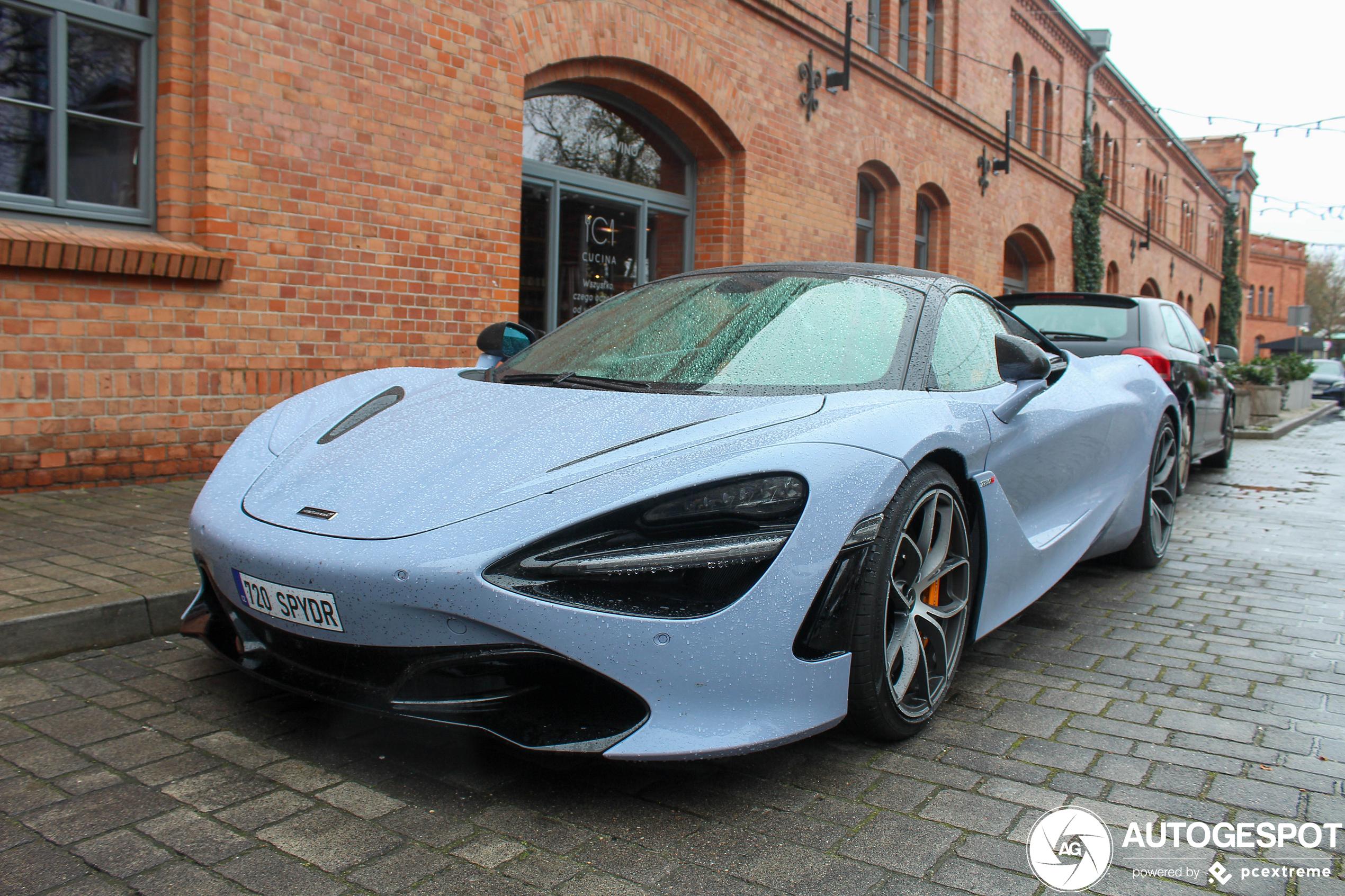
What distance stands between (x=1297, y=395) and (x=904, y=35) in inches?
536

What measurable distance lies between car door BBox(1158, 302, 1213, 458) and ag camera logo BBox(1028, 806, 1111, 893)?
5515mm

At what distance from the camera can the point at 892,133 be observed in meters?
13.9

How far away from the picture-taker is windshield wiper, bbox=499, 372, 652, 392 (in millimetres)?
3033

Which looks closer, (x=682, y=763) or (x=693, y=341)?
(x=682, y=763)

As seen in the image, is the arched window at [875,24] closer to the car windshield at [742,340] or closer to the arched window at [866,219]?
the arched window at [866,219]

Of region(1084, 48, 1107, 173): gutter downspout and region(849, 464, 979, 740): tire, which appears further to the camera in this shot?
region(1084, 48, 1107, 173): gutter downspout

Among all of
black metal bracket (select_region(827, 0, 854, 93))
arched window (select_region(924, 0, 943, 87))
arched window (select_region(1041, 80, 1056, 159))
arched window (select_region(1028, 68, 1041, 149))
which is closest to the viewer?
black metal bracket (select_region(827, 0, 854, 93))

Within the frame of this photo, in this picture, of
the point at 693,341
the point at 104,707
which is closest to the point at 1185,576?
the point at 693,341

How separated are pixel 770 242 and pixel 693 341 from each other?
27.4 ft

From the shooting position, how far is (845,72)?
12.1m

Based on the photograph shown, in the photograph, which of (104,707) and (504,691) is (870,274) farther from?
(104,707)

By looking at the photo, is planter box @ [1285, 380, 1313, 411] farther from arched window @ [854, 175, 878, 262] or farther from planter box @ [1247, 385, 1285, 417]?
arched window @ [854, 175, 878, 262]

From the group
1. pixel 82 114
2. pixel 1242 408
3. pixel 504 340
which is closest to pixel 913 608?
pixel 504 340

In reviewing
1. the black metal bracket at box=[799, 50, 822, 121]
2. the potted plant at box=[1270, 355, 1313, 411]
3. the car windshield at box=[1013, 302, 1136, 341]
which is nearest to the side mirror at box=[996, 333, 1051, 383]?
the car windshield at box=[1013, 302, 1136, 341]
